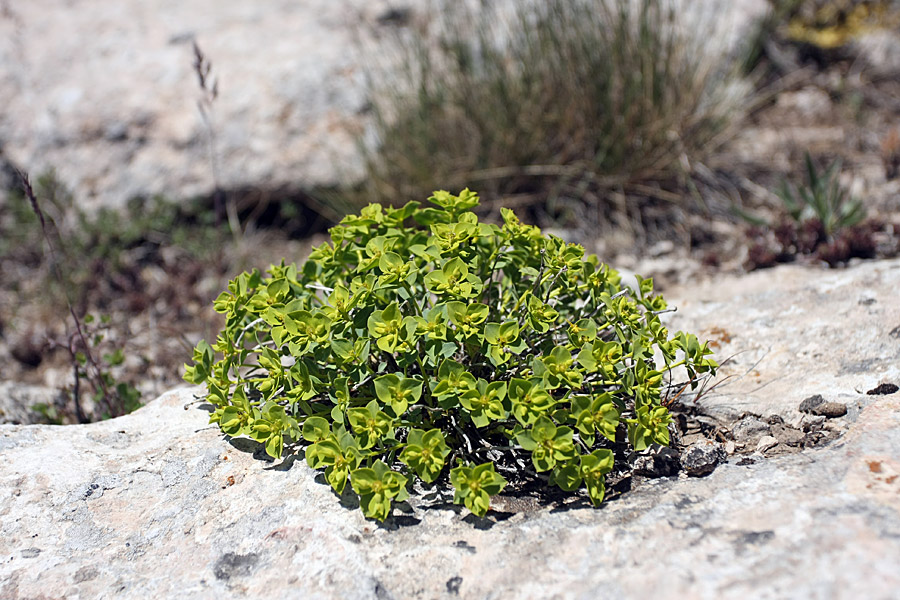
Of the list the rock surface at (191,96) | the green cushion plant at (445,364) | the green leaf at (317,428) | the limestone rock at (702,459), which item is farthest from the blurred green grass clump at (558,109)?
the green leaf at (317,428)

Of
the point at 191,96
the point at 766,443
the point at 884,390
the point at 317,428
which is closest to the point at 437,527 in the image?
the point at 317,428

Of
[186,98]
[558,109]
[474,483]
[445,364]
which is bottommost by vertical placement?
[474,483]

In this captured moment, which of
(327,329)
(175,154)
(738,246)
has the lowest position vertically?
(738,246)

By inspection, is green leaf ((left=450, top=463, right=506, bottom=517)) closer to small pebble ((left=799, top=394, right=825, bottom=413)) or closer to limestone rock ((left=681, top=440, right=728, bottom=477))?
limestone rock ((left=681, top=440, right=728, bottom=477))

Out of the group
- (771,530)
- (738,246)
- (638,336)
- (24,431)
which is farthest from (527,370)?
(738,246)

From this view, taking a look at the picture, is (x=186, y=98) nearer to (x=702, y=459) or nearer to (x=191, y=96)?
(x=191, y=96)

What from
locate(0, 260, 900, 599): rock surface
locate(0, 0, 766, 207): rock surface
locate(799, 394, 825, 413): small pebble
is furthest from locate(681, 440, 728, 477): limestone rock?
locate(0, 0, 766, 207): rock surface

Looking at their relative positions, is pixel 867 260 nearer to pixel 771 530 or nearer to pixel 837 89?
pixel 771 530
